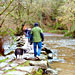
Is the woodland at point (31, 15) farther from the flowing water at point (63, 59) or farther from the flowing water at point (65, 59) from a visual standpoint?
the flowing water at point (65, 59)

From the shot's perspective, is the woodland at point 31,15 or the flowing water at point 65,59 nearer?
the flowing water at point 65,59

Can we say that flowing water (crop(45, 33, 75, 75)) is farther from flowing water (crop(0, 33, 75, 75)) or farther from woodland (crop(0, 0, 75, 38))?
woodland (crop(0, 0, 75, 38))

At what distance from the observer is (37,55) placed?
8625 mm

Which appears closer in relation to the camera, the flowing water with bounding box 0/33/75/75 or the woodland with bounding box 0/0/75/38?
the flowing water with bounding box 0/33/75/75

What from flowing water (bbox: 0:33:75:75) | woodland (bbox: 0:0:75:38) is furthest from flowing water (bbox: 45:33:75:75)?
woodland (bbox: 0:0:75:38)

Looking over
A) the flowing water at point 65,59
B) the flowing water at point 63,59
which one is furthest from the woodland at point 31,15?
the flowing water at point 65,59

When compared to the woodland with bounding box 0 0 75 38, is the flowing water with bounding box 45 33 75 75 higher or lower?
lower

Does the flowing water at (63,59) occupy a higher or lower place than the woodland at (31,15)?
lower

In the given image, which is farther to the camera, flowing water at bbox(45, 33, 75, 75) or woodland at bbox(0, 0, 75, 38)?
woodland at bbox(0, 0, 75, 38)

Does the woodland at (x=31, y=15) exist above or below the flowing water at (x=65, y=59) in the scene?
above

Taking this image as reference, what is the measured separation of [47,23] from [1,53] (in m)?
48.0

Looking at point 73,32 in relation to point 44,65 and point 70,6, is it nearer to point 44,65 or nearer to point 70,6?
point 70,6

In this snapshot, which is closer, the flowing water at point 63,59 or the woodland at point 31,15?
the flowing water at point 63,59

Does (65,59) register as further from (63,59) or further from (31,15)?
(31,15)
